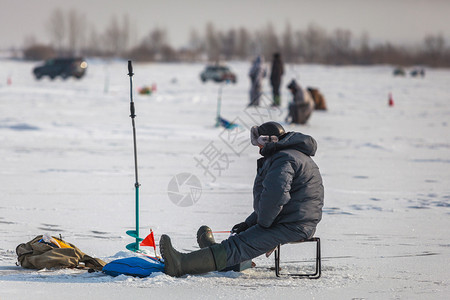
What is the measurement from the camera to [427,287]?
4.60 m

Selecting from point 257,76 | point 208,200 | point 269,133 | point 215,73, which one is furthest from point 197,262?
point 215,73

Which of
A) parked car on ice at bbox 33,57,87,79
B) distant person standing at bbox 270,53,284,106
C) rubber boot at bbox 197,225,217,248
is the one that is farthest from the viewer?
parked car on ice at bbox 33,57,87,79

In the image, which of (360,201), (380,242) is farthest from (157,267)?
(360,201)

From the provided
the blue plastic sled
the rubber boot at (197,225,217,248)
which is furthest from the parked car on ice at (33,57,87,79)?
the blue plastic sled

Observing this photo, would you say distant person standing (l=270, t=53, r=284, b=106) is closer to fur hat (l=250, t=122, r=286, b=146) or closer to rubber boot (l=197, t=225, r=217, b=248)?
rubber boot (l=197, t=225, r=217, b=248)

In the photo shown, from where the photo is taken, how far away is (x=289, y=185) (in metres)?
4.41

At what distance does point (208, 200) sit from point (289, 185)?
3.82 metres

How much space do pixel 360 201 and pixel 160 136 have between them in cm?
771

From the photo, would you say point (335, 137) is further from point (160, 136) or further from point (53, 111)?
point (53, 111)

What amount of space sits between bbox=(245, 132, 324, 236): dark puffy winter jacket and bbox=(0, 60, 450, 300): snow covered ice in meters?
0.48

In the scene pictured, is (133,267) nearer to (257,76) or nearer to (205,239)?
(205,239)

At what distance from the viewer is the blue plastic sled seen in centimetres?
457

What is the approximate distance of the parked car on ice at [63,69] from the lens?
42000 mm

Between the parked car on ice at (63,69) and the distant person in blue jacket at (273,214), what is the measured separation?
39000mm
